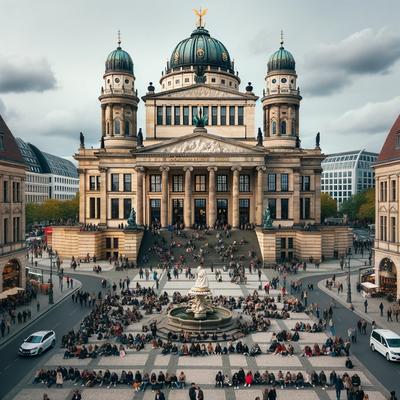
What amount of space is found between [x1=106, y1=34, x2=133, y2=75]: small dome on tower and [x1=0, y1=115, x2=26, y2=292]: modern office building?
41433 mm

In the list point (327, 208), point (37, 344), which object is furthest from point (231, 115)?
point (37, 344)

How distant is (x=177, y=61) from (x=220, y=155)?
33.0 metres

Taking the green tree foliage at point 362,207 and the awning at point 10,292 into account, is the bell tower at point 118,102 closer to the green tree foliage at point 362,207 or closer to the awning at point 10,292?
the awning at point 10,292

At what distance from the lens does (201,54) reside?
311ft

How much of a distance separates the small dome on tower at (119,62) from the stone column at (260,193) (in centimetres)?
3312

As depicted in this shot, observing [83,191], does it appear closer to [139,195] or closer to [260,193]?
[139,195]

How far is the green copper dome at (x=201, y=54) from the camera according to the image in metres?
94.9

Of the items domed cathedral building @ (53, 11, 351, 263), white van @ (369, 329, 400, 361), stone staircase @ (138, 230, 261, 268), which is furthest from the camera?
domed cathedral building @ (53, 11, 351, 263)

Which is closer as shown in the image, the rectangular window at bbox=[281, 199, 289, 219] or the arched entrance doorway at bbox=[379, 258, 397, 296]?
the arched entrance doorway at bbox=[379, 258, 397, 296]

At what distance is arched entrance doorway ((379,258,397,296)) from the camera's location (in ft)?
155

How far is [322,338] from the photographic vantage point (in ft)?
111

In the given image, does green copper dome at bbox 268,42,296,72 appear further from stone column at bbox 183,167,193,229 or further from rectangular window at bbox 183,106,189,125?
stone column at bbox 183,167,193,229

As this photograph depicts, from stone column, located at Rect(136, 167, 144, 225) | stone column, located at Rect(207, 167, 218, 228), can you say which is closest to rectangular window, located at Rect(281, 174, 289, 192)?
stone column, located at Rect(207, 167, 218, 228)

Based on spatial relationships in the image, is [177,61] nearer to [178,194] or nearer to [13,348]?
[178,194]
